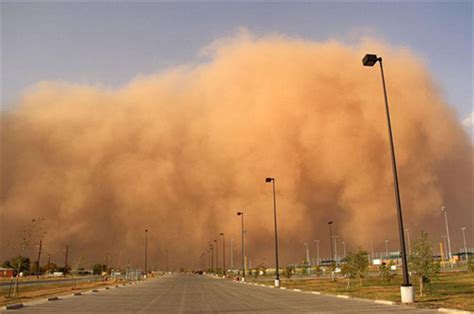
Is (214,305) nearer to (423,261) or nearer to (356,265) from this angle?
(423,261)

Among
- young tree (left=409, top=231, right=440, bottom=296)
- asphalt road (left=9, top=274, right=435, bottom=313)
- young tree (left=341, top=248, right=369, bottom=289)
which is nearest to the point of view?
asphalt road (left=9, top=274, right=435, bottom=313)

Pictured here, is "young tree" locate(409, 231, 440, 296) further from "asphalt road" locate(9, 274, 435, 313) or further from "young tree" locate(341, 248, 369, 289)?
"young tree" locate(341, 248, 369, 289)

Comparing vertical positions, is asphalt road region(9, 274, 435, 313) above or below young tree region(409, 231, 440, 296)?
below

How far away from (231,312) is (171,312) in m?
2.23

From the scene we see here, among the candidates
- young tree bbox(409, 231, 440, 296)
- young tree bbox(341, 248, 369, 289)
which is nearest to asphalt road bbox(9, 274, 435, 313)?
young tree bbox(409, 231, 440, 296)

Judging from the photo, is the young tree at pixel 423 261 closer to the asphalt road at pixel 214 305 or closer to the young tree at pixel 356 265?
the asphalt road at pixel 214 305

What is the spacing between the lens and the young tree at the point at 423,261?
23391mm

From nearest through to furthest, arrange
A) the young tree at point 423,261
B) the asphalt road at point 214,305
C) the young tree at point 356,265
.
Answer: the asphalt road at point 214,305 < the young tree at point 423,261 < the young tree at point 356,265

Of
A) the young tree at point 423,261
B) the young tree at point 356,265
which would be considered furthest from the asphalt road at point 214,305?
the young tree at point 356,265

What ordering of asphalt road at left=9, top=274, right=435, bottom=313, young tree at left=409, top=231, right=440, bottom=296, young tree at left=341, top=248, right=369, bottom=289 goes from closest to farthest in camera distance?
asphalt road at left=9, top=274, right=435, bottom=313
young tree at left=409, top=231, right=440, bottom=296
young tree at left=341, top=248, right=369, bottom=289

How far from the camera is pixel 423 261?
23.7 meters

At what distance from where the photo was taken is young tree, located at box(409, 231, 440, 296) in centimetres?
2339

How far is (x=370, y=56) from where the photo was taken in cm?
2238

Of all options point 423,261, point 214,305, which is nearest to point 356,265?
point 423,261
